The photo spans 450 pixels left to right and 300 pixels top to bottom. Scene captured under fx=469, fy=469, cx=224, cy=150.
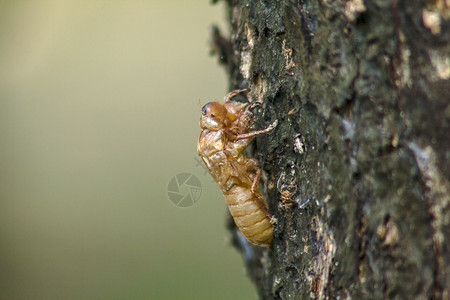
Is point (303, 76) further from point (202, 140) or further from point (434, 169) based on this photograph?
point (202, 140)

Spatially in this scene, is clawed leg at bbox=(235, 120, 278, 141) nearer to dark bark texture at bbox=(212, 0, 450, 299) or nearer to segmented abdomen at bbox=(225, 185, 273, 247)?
dark bark texture at bbox=(212, 0, 450, 299)

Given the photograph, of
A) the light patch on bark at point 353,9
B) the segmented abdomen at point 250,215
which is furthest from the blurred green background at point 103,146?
the light patch on bark at point 353,9

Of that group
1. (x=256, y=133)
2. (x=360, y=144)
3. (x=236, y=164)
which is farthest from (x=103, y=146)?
(x=360, y=144)

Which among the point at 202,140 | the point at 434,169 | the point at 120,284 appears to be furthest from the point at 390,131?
the point at 120,284

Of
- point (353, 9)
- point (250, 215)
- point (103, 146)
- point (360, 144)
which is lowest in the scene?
point (250, 215)

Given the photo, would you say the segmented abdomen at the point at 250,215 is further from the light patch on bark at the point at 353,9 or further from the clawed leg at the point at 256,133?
the light patch on bark at the point at 353,9

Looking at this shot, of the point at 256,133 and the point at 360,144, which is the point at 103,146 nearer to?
the point at 256,133

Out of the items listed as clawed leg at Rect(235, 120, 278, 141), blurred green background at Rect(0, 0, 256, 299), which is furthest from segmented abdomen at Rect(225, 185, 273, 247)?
blurred green background at Rect(0, 0, 256, 299)
